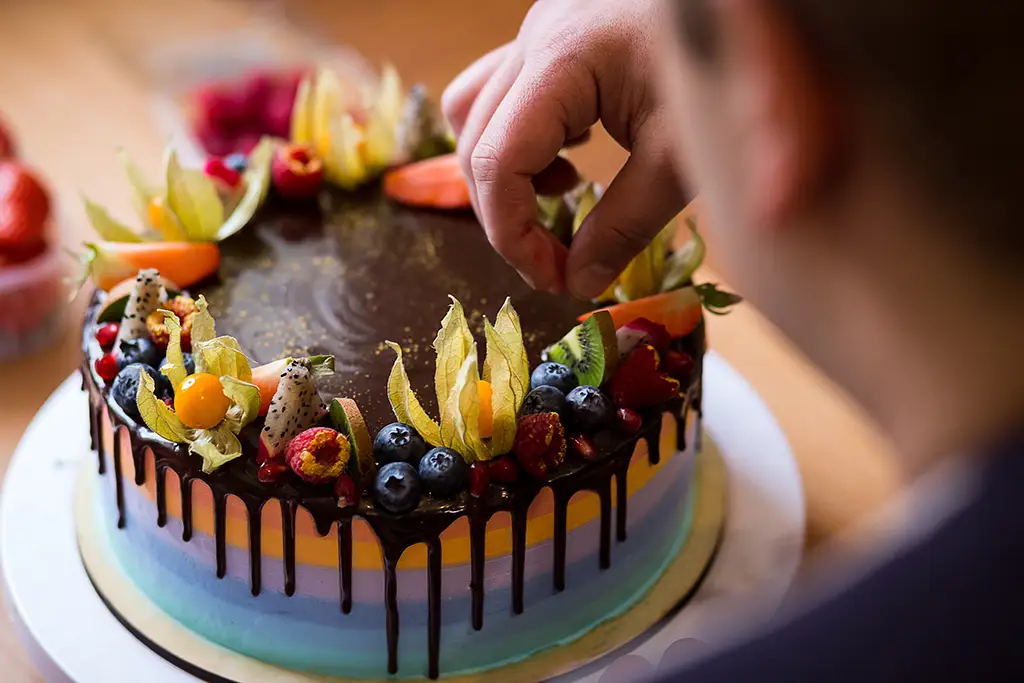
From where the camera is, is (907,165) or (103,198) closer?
(907,165)

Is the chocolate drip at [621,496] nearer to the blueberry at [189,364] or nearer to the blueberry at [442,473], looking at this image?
the blueberry at [442,473]

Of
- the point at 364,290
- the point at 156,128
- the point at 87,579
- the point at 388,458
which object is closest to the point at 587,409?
the point at 388,458

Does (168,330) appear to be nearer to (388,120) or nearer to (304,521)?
(304,521)

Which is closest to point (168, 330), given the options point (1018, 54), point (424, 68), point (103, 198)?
point (103, 198)

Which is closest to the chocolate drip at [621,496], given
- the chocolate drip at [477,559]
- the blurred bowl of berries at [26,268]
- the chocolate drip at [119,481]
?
the chocolate drip at [477,559]

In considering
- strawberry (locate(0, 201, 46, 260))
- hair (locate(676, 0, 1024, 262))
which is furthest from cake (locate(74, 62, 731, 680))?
hair (locate(676, 0, 1024, 262))

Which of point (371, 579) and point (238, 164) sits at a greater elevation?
point (238, 164)

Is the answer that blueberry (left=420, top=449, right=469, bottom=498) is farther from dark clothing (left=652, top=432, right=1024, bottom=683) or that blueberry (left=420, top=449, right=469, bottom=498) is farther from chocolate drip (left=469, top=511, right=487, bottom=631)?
dark clothing (left=652, top=432, right=1024, bottom=683)

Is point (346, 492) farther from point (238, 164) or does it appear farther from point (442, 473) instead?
point (238, 164)
